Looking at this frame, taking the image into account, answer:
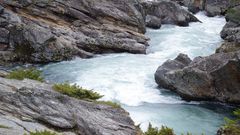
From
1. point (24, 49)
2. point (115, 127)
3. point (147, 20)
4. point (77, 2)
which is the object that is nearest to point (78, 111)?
point (115, 127)

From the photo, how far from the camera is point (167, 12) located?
37.5m

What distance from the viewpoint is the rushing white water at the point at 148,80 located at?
655 inches

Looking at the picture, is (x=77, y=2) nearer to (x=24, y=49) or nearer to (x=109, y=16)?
(x=109, y=16)

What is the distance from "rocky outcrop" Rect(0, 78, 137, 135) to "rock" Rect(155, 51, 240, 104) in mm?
7956

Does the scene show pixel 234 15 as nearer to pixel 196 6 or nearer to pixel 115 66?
pixel 196 6

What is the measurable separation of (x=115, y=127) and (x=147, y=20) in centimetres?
2591

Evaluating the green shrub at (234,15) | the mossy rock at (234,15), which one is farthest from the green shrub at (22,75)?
the green shrub at (234,15)

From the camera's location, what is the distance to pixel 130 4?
→ 31.0m

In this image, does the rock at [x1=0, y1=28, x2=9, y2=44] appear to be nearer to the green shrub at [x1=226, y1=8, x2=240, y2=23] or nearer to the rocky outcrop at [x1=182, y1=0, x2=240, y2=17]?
the green shrub at [x1=226, y1=8, x2=240, y2=23]

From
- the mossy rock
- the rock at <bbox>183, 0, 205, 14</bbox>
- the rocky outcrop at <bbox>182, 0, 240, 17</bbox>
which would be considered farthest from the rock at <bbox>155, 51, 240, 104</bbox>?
the rock at <bbox>183, 0, 205, 14</bbox>

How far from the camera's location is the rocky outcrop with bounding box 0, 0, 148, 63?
24312 millimetres

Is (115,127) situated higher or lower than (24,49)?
higher

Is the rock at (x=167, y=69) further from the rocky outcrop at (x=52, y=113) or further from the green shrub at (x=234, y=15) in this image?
the green shrub at (x=234, y=15)

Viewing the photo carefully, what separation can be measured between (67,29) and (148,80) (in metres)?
8.41
